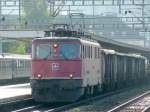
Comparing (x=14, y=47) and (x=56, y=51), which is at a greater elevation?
(x=56, y=51)

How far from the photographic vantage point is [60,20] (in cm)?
7488

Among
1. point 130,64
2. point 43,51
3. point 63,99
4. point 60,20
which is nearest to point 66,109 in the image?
point 63,99

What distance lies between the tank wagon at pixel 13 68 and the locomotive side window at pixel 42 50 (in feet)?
74.0

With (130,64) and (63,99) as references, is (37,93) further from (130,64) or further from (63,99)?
(130,64)

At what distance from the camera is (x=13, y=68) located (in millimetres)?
51375

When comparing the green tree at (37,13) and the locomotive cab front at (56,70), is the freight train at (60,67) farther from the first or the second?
the green tree at (37,13)

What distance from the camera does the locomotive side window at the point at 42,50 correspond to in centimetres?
2506

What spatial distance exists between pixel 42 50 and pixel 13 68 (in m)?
26.5

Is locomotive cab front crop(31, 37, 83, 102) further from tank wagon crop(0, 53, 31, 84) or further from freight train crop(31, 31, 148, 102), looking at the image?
tank wagon crop(0, 53, 31, 84)

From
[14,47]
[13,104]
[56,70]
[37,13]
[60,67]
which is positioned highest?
[37,13]

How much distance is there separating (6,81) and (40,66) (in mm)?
25131

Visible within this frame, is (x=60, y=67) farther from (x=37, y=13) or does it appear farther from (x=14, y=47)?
(x=37, y=13)

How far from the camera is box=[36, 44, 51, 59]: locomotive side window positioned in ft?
82.2

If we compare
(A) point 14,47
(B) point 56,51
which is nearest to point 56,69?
(B) point 56,51
